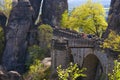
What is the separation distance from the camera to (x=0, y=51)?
90.7m

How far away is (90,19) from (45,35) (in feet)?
31.7

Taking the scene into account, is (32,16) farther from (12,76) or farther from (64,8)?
(12,76)

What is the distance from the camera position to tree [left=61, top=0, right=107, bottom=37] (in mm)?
87188

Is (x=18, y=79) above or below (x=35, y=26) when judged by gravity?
below

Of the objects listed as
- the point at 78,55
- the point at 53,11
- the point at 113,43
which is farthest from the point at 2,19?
the point at 113,43

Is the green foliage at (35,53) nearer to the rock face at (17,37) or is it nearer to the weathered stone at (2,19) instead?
the rock face at (17,37)

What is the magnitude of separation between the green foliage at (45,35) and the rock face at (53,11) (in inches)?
408

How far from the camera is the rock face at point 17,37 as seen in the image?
87.6 m

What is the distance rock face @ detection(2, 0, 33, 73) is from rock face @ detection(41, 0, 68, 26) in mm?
6242

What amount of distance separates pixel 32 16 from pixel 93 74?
3201 cm

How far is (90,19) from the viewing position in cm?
8706

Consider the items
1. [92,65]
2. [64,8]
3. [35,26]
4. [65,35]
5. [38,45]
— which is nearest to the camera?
[92,65]

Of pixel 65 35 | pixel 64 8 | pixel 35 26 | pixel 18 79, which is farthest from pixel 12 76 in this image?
pixel 64 8

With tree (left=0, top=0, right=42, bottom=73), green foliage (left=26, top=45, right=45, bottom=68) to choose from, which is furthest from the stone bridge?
tree (left=0, top=0, right=42, bottom=73)
